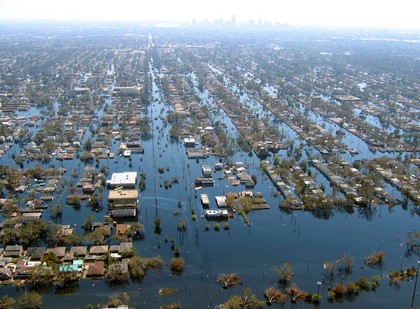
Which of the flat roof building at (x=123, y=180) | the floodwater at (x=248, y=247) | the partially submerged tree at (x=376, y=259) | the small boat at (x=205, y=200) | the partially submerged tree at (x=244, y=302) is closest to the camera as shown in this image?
the partially submerged tree at (x=244, y=302)

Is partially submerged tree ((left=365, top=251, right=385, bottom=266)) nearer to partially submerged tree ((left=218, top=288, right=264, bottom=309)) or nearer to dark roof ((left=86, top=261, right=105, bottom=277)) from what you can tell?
partially submerged tree ((left=218, top=288, right=264, bottom=309))

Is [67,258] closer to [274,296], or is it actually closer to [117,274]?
[117,274]

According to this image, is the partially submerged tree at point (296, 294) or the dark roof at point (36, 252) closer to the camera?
the partially submerged tree at point (296, 294)

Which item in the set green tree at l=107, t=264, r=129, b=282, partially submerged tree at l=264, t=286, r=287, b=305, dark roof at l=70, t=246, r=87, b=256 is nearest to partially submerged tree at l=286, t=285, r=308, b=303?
partially submerged tree at l=264, t=286, r=287, b=305

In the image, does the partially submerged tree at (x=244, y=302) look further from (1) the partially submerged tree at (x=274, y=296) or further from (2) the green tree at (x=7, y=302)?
(2) the green tree at (x=7, y=302)

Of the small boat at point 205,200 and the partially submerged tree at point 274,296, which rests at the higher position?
the small boat at point 205,200

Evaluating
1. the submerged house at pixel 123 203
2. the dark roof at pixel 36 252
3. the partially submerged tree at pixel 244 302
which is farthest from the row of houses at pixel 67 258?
the partially submerged tree at pixel 244 302

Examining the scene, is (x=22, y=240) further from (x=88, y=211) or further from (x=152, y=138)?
(x=152, y=138)

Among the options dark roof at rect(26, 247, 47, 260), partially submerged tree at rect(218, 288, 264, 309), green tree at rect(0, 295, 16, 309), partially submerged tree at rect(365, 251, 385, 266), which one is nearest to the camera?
green tree at rect(0, 295, 16, 309)

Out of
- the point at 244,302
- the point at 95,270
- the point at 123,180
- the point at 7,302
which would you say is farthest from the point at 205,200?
the point at 7,302

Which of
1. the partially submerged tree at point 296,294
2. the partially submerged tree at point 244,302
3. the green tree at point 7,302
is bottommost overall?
the partially submerged tree at point 296,294

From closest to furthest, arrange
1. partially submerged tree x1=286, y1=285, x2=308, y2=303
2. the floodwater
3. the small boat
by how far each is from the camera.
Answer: partially submerged tree x1=286, y1=285, x2=308, y2=303
the floodwater
the small boat

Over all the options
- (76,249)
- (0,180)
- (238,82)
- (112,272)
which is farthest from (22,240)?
(238,82)
